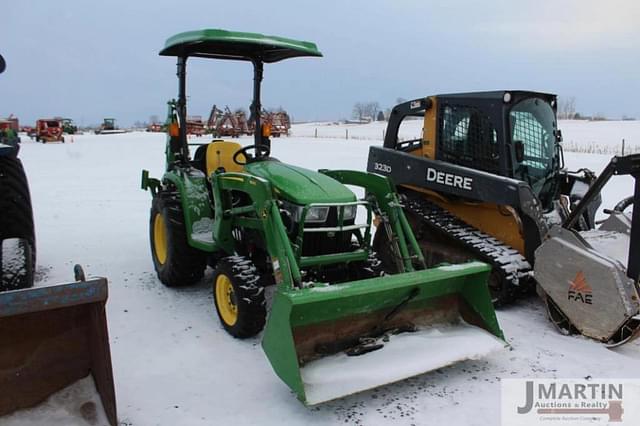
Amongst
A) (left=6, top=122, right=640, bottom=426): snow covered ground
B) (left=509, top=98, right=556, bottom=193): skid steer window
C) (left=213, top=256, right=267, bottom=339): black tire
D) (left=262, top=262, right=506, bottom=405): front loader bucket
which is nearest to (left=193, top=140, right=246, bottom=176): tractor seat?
(left=6, top=122, right=640, bottom=426): snow covered ground

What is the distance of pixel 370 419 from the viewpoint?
3.30 metres

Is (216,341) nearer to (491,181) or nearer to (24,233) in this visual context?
(24,233)

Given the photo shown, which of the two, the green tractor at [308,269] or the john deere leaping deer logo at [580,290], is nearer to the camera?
the green tractor at [308,269]

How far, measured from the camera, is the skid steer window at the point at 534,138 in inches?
224

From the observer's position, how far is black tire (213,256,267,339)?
4.16 metres

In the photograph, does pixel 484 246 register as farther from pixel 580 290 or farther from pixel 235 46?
pixel 235 46

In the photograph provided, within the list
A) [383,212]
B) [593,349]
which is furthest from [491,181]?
[593,349]

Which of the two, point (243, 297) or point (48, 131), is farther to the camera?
point (48, 131)

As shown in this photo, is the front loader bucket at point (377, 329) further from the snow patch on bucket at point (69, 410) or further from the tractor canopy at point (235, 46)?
the tractor canopy at point (235, 46)

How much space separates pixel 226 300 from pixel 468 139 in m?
3.06

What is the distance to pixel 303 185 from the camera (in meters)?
4.45

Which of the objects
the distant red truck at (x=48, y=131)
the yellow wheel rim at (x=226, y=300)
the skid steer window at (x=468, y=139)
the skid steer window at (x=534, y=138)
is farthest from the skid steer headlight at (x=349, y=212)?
the distant red truck at (x=48, y=131)

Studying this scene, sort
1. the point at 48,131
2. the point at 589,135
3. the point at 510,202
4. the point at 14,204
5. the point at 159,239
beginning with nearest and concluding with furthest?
the point at 14,204 < the point at 510,202 < the point at 159,239 < the point at 48,131 < the point at 589,135

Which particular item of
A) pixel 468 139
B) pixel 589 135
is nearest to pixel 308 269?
pixel 468 139
